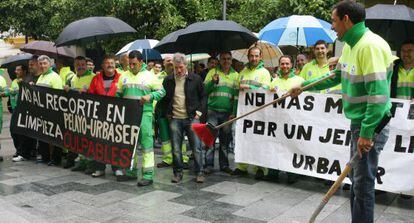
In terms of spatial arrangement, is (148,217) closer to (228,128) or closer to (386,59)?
(228,128)

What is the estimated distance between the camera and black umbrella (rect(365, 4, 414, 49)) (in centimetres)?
583

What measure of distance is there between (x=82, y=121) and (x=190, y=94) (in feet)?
6.01

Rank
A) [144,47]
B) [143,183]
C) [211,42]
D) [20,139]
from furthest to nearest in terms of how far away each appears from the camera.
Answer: [144,47] < [20,139] < [211,42] < [143,183]

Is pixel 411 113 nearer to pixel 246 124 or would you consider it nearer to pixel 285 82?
pixel 285 82

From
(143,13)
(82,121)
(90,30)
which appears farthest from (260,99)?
(143,13)

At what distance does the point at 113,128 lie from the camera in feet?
22.1

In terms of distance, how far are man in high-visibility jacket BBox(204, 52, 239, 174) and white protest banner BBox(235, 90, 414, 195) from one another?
28 cm

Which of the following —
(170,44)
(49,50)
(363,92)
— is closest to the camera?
(363,92)

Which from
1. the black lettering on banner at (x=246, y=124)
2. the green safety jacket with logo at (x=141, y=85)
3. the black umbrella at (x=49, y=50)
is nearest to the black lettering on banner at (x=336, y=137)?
the black lettering on banner at (x=246, y=124)

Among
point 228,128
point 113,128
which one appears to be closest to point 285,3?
point 228,128

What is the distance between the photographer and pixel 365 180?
3693 mm

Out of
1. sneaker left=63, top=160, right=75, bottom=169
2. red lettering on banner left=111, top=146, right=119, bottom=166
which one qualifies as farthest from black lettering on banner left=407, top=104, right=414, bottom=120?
sneaker left=63, top=160, right=75, bottom=169

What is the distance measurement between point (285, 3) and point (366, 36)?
971 centimetres

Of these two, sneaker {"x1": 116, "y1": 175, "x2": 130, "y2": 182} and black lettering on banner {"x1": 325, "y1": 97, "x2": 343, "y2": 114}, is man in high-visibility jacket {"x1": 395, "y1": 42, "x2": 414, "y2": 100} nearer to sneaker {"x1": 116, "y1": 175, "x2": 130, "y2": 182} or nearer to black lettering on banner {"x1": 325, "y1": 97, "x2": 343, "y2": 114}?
black lettering on banner {"x1": 325, "y1": 97, "x2": 343, "y2": 114}
